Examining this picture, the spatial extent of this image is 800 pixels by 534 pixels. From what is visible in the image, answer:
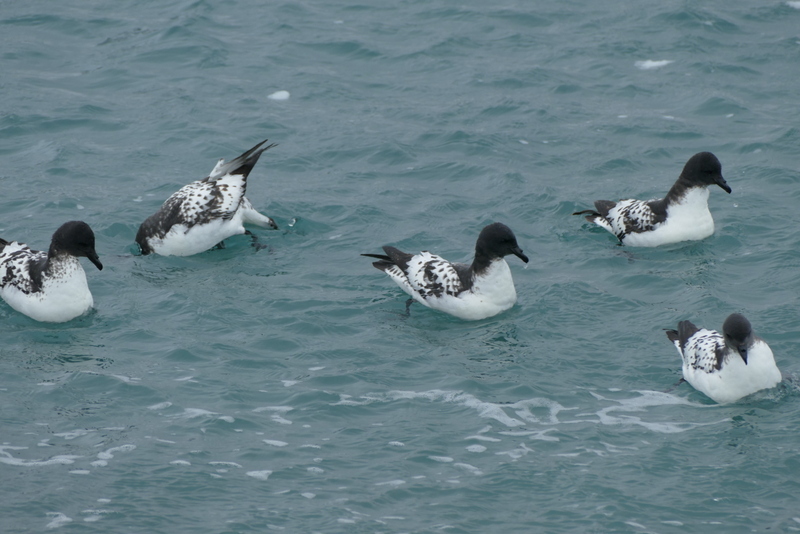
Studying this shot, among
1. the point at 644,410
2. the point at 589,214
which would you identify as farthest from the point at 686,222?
the point at 644,410

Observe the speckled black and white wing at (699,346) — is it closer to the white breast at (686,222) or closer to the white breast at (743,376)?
the white breast at (743,376)

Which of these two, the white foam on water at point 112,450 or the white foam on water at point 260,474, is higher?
the white foam on water at point 112,450

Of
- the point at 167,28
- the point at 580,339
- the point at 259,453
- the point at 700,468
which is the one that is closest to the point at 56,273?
the point at 259,453

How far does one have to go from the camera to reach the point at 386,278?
1472 cm

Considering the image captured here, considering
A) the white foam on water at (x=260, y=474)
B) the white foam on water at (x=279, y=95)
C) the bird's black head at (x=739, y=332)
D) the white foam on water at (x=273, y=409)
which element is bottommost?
the white foam on water at (x=260, y=474)

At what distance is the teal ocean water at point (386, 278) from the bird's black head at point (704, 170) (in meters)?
0.95

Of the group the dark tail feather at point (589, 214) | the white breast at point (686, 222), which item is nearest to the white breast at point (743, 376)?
the white breast at point (686, 222)

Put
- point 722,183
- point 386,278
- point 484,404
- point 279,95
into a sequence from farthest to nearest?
point 279,95, point 722,183, point 386,278, point 484,404

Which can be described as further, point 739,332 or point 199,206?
point 199,206

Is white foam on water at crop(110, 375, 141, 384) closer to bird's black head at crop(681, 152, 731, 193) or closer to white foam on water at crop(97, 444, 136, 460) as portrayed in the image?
white foam on water at crop(97, 444, 136, 460)

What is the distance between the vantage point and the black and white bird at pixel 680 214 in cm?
1505

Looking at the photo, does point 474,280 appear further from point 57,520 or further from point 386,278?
point 57,520

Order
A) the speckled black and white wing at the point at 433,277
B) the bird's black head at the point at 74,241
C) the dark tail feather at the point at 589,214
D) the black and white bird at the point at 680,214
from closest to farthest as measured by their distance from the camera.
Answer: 1. the bird's black head at the point at 74,241
2. the speckled black and white wing at the point at 433,277
3. the black and white bird at the point at 680,214
4. the dark tail feather at the point at 589,214

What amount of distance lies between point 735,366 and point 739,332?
397 millimetres
